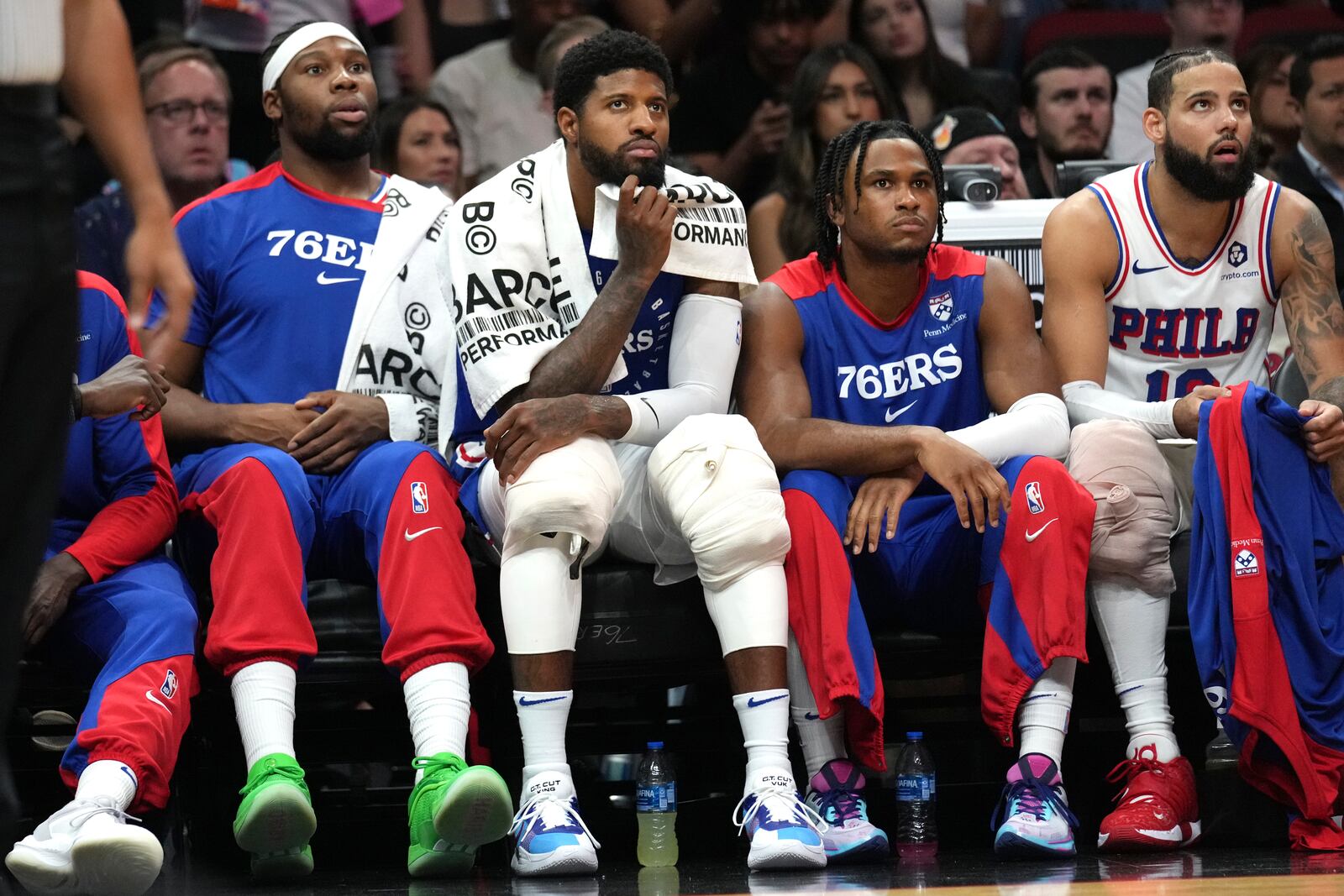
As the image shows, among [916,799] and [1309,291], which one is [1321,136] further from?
[916,799]

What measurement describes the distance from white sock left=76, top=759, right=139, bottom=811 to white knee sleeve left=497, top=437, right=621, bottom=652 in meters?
0.73

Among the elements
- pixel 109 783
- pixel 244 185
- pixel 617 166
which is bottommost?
pixel 109 783

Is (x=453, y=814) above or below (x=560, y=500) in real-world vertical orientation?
below

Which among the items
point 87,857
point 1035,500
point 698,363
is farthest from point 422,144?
point 87,857

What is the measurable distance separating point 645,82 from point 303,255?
36.7 inches

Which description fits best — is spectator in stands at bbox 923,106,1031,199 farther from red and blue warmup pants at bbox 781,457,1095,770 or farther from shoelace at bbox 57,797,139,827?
shoelace at bbox 57,797,139,827

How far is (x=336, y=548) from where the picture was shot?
12.1 feet

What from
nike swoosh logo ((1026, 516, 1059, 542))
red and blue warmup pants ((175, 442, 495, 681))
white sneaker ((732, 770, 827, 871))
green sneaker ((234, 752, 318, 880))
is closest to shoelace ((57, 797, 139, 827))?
green sneaker ((234, 752, 318, 880))

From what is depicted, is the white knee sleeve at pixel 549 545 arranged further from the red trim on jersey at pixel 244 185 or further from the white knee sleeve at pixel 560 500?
the red trim on jersey at pixel 244 185

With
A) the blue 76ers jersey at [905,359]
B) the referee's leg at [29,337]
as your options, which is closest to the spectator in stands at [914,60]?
the blue 76ers jersey at [905,359]

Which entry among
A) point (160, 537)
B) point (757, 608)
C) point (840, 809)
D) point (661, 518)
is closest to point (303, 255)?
point (160, 537)

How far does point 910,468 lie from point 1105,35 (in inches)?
147

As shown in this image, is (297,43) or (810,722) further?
(297,43)

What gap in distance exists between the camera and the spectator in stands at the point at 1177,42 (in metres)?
6.52
